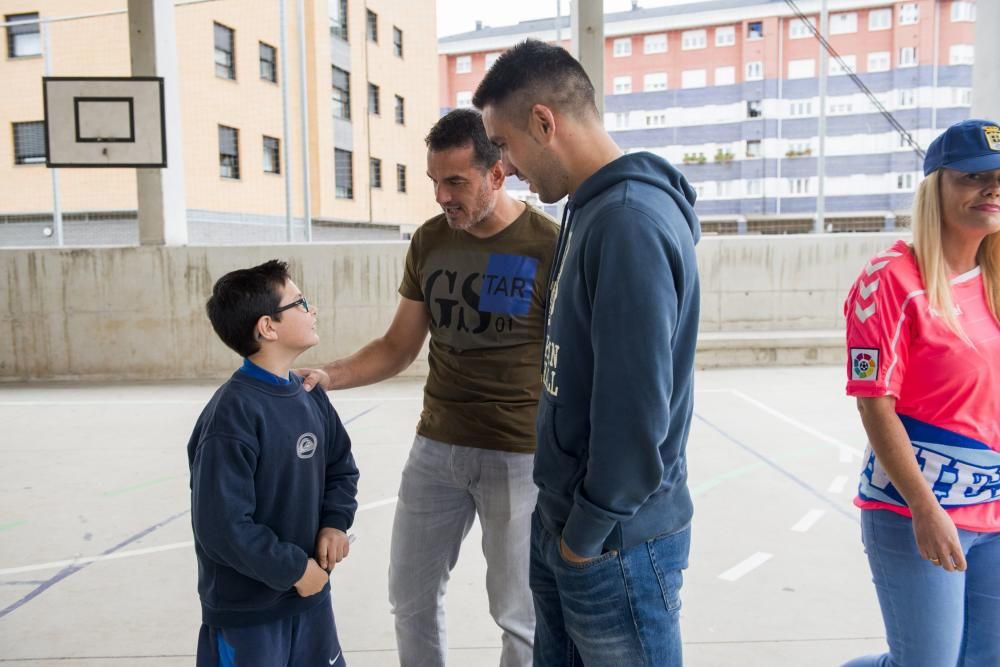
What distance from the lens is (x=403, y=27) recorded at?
85.9 ft

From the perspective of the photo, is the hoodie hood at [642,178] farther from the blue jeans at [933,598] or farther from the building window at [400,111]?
the building window at [400,111]

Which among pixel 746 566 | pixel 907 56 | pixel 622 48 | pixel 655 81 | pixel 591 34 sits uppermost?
pixel 622 48

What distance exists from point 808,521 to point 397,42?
24.7m

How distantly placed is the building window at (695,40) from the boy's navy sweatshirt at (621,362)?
1358 inches

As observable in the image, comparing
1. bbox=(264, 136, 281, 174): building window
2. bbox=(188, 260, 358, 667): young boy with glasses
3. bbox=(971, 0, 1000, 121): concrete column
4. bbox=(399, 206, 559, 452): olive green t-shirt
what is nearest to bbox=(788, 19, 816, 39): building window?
bbox=(264, 136, 281, 174): building window

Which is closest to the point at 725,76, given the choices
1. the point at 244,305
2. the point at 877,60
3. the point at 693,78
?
the point at 693,78

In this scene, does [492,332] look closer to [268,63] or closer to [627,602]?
[627,602]

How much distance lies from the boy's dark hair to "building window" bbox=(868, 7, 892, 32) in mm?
35734

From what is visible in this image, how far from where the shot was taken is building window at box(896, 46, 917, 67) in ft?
102

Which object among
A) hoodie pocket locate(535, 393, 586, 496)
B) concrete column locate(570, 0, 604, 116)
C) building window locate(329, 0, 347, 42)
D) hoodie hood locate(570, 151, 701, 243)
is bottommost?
hoodie pocket locate(535, 393, 586, 496)

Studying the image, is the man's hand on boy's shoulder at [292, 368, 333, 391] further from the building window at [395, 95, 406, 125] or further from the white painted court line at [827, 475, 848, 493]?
the building window at [395, 95, 406, 125]

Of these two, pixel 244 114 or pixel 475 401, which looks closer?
pixel 475 401

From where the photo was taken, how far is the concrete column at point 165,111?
8.81 meters

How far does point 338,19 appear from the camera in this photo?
23375 mm
